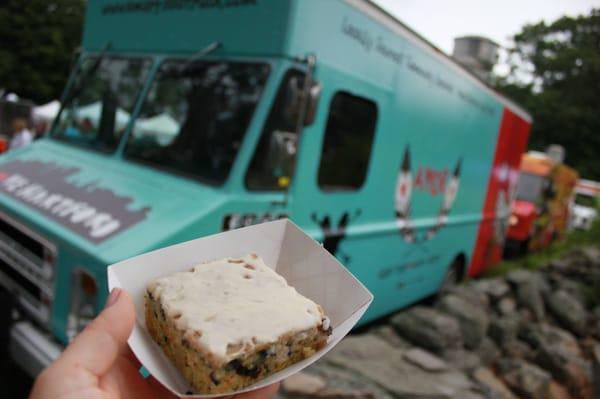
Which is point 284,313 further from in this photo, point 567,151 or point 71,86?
point 567,151

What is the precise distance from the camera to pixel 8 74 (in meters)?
23.3

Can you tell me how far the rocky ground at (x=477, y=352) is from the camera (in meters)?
3.42

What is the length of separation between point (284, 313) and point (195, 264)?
0.36 meters

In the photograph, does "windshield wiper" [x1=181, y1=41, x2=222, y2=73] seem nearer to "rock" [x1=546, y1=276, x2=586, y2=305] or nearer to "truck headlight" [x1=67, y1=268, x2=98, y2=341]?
"truck headlight" [x1=67, y1=268, x2=98, y2=341]

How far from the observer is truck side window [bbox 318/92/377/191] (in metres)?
3.77

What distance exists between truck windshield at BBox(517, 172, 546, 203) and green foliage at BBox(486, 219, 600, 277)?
124 centimetres

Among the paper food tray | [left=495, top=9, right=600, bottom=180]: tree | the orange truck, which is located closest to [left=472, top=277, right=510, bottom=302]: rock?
the orange truck

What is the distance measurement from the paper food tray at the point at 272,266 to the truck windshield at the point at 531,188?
1055cm

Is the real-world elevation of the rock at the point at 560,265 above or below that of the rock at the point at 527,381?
above

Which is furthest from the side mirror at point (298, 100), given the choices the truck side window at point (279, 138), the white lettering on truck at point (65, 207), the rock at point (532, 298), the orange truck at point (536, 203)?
the orange truck at point (536, 203)

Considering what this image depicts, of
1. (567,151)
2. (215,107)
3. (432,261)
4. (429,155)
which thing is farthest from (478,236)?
(567,151)

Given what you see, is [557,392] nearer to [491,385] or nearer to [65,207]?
[491,385]

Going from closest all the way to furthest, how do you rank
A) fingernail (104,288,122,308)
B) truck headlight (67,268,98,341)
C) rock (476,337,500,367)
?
fingernail (104,288,122,308) < truck headlight (67,268,98,341) < rock (476,337,500,367)

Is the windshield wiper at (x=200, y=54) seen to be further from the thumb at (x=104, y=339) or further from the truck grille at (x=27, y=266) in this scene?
the thumb at (x=104, y=339)
